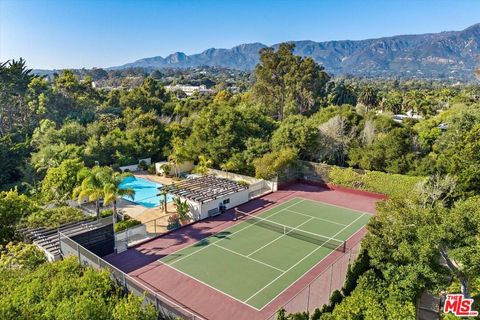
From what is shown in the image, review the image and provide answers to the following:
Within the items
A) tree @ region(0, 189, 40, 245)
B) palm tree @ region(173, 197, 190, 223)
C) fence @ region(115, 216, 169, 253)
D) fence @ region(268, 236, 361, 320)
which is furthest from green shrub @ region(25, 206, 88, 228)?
fence @ region(268, 236, 361, 320)

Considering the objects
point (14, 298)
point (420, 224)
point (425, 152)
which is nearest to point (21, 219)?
point (14, 298)

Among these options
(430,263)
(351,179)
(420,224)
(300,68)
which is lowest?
(351,179)

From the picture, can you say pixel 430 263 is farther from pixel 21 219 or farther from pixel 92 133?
pixel 92 133

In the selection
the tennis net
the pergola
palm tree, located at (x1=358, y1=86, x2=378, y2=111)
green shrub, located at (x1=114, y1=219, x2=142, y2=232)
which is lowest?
the tennis net

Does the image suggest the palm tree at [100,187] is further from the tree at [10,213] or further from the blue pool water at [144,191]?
the blue pool water at [144,191]

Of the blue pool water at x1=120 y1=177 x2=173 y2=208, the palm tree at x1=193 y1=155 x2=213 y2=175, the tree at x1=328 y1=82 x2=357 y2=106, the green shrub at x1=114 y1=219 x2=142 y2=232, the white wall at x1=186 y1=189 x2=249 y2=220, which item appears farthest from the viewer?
the tree at x1=328 y1=82 x2=357 y2=106

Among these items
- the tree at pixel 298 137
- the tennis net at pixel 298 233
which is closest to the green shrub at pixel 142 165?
the tree at pixel 298 137

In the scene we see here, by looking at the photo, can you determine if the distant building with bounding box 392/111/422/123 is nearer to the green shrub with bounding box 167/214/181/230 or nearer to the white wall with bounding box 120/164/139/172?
the white wall with bounding box 120/164/139/172
